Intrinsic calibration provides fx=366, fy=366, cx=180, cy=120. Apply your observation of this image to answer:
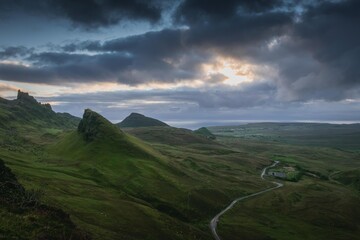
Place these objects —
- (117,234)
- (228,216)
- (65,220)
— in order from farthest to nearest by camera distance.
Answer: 1. (228,216)
2. (117,234)
3. (65,220)

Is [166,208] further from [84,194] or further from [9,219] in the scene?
[9,219]

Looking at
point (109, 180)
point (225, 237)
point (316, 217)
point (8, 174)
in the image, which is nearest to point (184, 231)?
point (225, 237)

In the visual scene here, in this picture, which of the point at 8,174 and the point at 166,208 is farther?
the point at 166,208

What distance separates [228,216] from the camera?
567 ft

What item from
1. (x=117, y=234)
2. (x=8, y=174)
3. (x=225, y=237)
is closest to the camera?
(x=8, y=174)

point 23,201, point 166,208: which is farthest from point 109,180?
point 23,201

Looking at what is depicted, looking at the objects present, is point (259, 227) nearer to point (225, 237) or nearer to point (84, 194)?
point (225, 237)

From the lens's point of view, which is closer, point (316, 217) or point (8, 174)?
point (8, 174)

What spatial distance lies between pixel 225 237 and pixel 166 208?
4194 centimetres

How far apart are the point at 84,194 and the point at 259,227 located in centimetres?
7732

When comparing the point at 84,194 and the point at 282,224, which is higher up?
the point at 84,194

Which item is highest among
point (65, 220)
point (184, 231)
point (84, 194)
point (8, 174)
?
point (8, 174)

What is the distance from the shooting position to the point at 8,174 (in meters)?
89.0

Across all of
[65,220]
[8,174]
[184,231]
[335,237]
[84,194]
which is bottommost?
[335,237]
